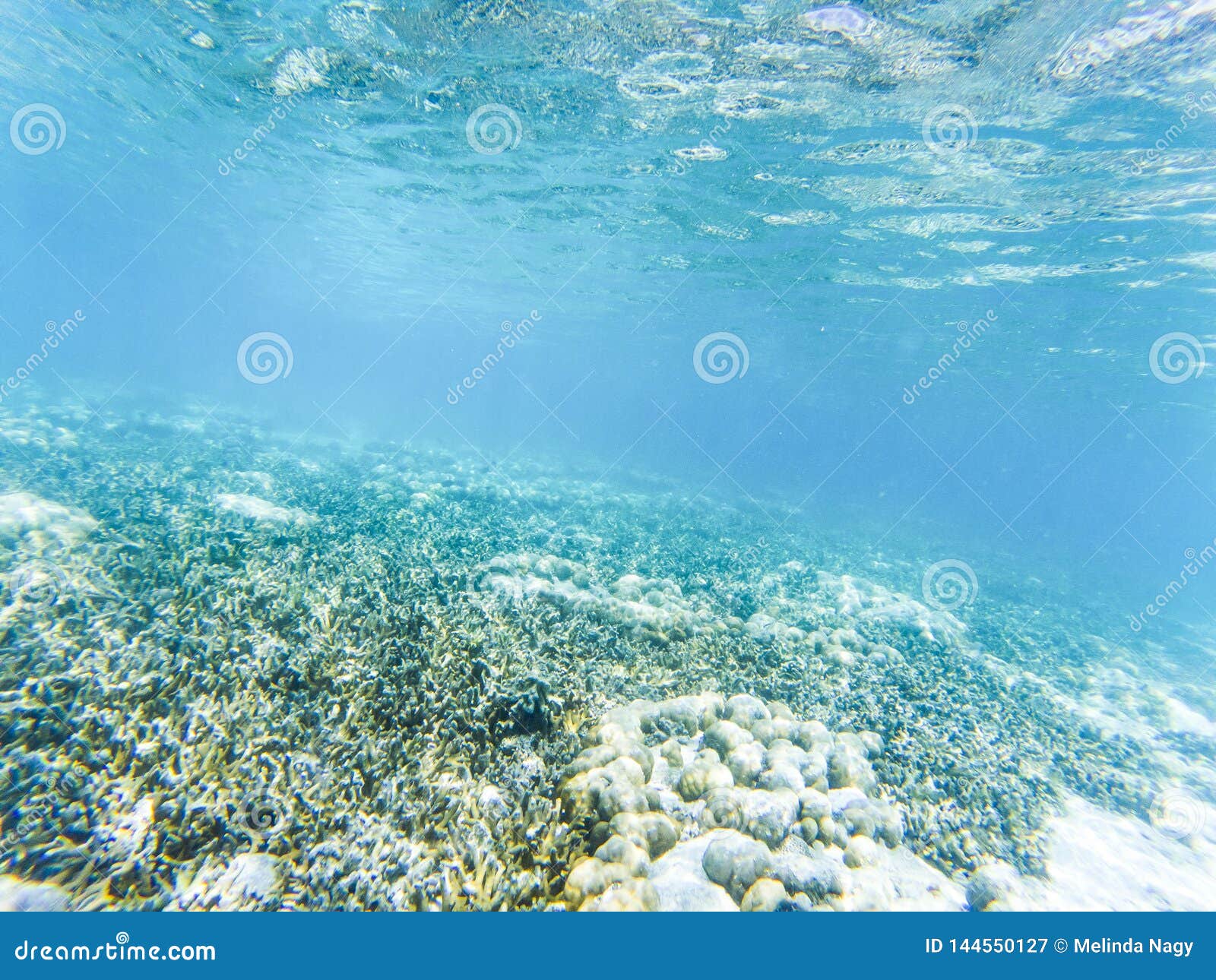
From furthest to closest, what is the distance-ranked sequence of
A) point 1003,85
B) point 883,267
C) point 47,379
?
point 47,379, point 883,267, point 1003,85

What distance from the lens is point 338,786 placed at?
3852 mm

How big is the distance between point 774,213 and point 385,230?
21.5 metres

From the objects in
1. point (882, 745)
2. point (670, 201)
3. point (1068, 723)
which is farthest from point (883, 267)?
point (882, 745)

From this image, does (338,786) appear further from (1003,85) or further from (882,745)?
(1003,85)
